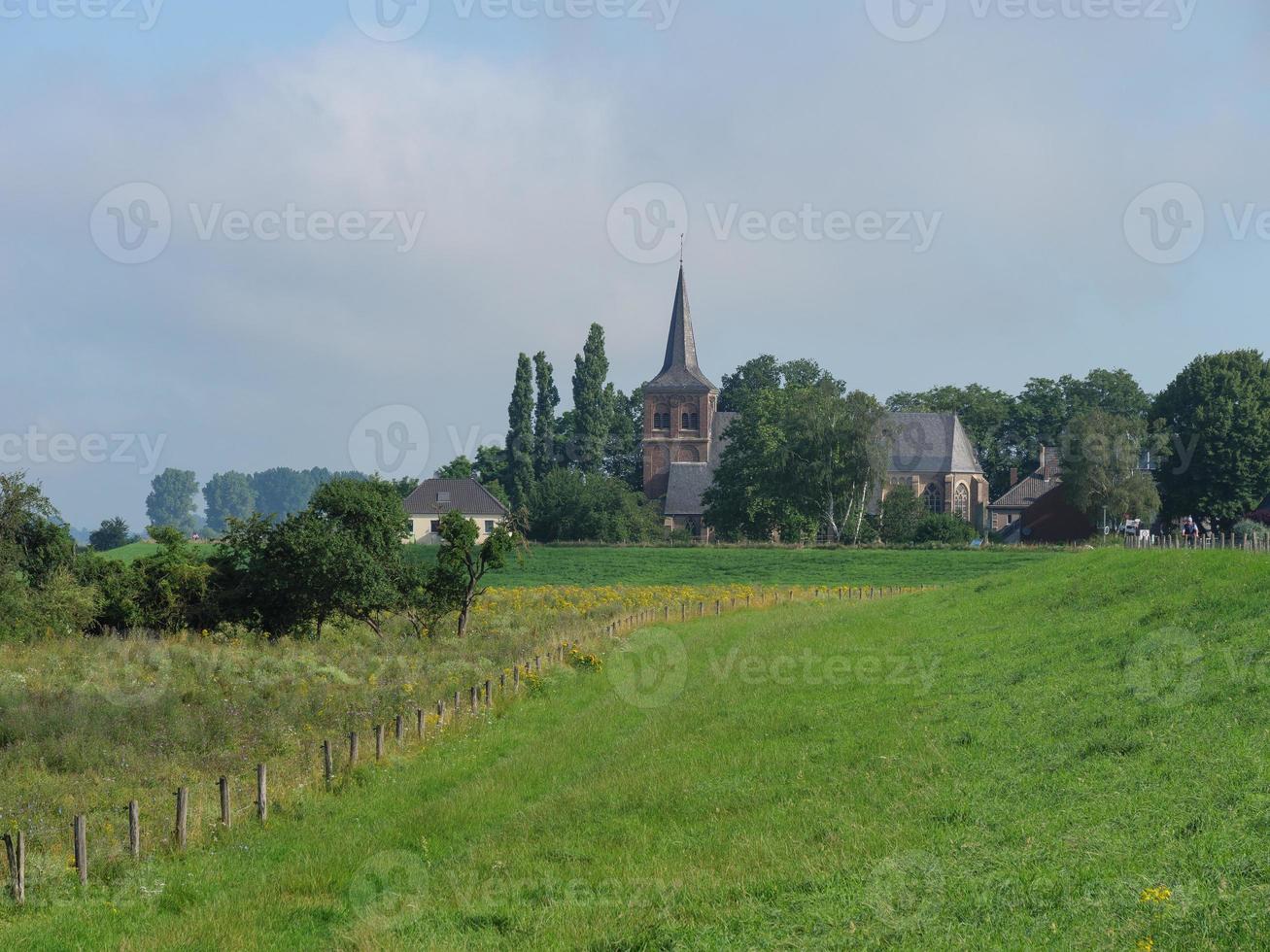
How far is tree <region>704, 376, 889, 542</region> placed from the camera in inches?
3428

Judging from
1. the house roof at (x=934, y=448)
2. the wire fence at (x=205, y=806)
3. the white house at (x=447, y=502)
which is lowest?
the wire fence at (x=205, y=806)

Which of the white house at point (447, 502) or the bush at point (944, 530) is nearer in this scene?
the bush at point (944, 530)

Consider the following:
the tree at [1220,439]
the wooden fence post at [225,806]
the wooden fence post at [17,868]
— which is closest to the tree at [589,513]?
the tree at [1220,439]

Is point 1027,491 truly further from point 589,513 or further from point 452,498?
point 452,498

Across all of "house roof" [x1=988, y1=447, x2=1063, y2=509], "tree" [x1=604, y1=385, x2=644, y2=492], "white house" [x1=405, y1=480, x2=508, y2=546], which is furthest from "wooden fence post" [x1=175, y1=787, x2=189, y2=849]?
"tree" [x1=604, y1=385, x2=644, y2=492]

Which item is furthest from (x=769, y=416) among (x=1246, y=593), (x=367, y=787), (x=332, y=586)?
(x=367, y=787)

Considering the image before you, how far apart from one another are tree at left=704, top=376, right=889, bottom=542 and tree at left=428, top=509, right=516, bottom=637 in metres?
54.4

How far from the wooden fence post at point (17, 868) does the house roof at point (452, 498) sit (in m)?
94.9

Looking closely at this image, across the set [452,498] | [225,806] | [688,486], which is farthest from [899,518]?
[225,806]

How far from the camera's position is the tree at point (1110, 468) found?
3123 inches

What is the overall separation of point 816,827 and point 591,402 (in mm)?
103609

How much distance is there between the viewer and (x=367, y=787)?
16.7 m

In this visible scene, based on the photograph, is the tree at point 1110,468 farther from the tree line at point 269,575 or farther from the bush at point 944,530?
the tree line at point 269,575

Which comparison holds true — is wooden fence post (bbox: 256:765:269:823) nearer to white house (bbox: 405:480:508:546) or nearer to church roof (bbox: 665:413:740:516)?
white house (bbox: 405:480:508:546)
